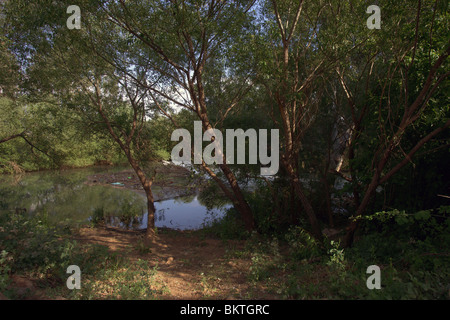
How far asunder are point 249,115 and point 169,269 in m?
5.29

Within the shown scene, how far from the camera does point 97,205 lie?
12820mm

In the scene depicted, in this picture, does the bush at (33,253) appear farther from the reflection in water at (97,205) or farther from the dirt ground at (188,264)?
the reflection in water at (97,205)

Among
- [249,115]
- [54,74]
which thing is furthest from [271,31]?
[54,74]

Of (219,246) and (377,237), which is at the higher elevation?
(377,237)

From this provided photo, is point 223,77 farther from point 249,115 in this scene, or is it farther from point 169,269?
point 169,269

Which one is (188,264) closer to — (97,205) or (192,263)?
(192,263)

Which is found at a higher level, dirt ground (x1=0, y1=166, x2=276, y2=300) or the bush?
the bush

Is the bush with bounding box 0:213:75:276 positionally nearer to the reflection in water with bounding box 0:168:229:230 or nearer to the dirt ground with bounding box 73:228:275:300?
the dirt ground with bounding box 73:228:275:300

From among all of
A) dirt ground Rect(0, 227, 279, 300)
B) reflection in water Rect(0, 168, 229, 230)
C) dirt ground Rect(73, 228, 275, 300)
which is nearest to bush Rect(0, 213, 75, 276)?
dirt ground Rect(0, 227, 279, 300)

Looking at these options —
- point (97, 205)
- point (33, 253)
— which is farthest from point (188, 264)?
point (97, 205)

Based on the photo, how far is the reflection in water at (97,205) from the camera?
35.4ft

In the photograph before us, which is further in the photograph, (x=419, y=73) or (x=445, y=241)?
(x=419, y=73)

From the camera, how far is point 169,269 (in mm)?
5141

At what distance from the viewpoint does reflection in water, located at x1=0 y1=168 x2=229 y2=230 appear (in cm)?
1080
